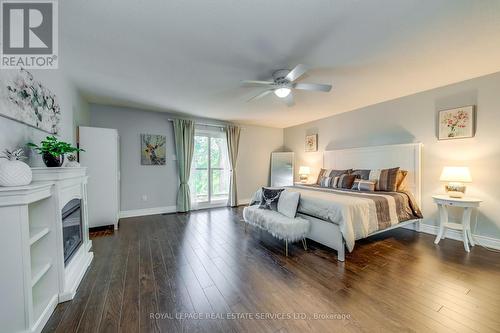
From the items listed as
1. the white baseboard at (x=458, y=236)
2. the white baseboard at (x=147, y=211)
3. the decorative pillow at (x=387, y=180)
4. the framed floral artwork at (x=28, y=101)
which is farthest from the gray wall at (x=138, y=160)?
the white baseboard at (x=458, y=236)

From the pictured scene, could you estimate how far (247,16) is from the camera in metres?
1.60

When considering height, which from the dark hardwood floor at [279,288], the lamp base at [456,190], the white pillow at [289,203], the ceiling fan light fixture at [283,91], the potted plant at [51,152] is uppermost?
the ceiling fan light fixture at [283,91]

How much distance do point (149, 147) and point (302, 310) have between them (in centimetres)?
423

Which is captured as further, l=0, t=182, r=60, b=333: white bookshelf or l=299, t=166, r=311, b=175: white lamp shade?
l=299, t=166, r=311, b=175: white lamp shade

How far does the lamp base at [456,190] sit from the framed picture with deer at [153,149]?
5281 millimetres

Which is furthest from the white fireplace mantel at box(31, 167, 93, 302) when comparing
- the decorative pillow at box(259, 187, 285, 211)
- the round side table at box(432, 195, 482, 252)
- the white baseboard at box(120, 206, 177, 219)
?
the round side table at box(432, 195, 482, 252)

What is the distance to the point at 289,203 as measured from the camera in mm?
2840

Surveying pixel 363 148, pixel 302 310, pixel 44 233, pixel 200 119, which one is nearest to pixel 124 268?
pixel 44 233

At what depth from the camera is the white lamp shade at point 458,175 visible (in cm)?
266

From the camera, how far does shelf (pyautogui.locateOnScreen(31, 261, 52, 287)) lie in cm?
139

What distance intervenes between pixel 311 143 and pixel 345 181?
6.21 feet

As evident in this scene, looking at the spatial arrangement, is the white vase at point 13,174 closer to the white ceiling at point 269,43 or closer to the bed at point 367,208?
the white ceiling at point 269,43

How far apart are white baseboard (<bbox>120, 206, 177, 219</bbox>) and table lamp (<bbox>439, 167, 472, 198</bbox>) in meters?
5.12

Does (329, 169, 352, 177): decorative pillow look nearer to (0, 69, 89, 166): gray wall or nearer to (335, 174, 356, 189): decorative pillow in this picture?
(335, 174, 356, 189): decorative pillow
